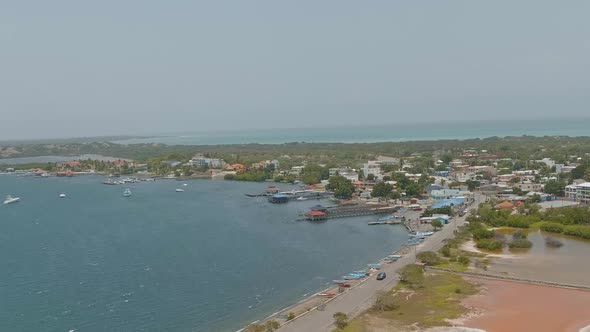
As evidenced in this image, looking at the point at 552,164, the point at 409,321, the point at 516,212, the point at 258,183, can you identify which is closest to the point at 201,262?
the point at 409,321

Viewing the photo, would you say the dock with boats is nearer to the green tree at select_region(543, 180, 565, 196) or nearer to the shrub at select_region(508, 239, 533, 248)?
the green tree at select_region(543, 180, 565, 196)

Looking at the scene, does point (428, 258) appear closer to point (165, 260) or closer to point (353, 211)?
point (165, 260)

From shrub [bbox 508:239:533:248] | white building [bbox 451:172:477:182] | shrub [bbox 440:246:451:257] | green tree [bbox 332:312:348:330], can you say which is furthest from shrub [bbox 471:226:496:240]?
white building [bbox 451:172:477:182]

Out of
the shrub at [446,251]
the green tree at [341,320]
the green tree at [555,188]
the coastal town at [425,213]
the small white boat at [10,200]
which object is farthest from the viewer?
the small white boat at [10,200]

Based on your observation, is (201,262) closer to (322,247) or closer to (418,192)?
(322,247)

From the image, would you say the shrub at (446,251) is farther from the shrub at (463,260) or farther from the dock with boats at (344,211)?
the dock with boats at (344,211)

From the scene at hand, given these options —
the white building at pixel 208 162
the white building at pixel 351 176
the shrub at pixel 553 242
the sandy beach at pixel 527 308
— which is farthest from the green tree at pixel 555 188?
the white building at pixel 208 162

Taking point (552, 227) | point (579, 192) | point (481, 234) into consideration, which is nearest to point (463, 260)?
point (481, 234)
